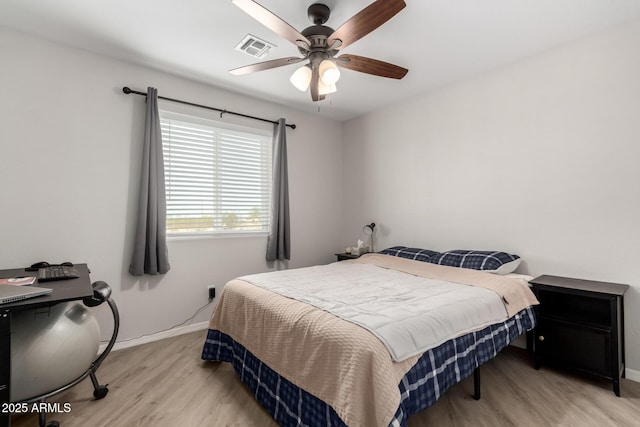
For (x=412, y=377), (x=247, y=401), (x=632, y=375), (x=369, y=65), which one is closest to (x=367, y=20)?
(x=369, y=65)

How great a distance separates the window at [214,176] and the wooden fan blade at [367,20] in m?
1.86

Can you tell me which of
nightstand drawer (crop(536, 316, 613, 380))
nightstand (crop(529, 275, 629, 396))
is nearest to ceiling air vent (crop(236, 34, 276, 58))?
nightstand (crop(529, 275, 629, 396))

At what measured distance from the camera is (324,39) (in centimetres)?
196

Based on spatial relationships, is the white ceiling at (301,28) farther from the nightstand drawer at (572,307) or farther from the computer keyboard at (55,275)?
the nightstand drawer at (572,307)

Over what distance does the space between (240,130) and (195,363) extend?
2.40 meters

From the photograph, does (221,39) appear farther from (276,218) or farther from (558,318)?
(558,318)

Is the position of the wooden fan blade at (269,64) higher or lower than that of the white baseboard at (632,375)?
higher

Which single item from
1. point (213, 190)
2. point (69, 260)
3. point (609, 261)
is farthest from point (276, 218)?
point (609, 261)

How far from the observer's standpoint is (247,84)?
319 cm

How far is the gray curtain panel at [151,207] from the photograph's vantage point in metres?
2.72

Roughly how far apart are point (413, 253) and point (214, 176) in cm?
228

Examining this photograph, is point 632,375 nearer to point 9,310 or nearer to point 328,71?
point 328,71

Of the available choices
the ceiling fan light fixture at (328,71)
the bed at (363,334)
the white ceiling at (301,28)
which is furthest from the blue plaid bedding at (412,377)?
the white ceiling at (301,28)

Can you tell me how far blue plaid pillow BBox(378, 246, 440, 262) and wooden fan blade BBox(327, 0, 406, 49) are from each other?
82.7 inches
